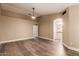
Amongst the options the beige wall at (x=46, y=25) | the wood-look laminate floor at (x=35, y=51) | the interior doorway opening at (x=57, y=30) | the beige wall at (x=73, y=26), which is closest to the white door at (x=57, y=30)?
the interior doorway opening at (x=57, y=30)

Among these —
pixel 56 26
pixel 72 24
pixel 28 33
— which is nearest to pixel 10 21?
pixel 28 33

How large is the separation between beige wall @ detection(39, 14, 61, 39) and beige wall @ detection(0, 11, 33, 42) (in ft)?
4.98

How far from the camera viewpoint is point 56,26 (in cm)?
952

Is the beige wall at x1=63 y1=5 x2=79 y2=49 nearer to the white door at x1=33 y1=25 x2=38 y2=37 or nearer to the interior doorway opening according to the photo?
the interior doorway opening

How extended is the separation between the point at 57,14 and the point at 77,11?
3.37 meters

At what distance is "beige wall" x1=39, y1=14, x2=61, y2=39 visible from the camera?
9.54 meters

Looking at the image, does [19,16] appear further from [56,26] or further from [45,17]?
[56,26]

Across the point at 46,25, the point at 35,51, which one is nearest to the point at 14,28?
the point at 46,25

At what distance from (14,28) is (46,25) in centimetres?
382

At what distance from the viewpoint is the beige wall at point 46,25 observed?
9.54 m

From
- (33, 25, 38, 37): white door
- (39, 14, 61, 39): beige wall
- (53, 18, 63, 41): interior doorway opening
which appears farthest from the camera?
(33, 25, 38, 37): white door

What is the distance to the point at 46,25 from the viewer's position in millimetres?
10344

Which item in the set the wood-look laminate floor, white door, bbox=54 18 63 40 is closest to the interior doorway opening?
white door, bbox=54 18 63 40

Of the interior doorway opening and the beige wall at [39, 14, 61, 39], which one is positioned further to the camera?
the beige wall at [39, 14, 61, 39]
